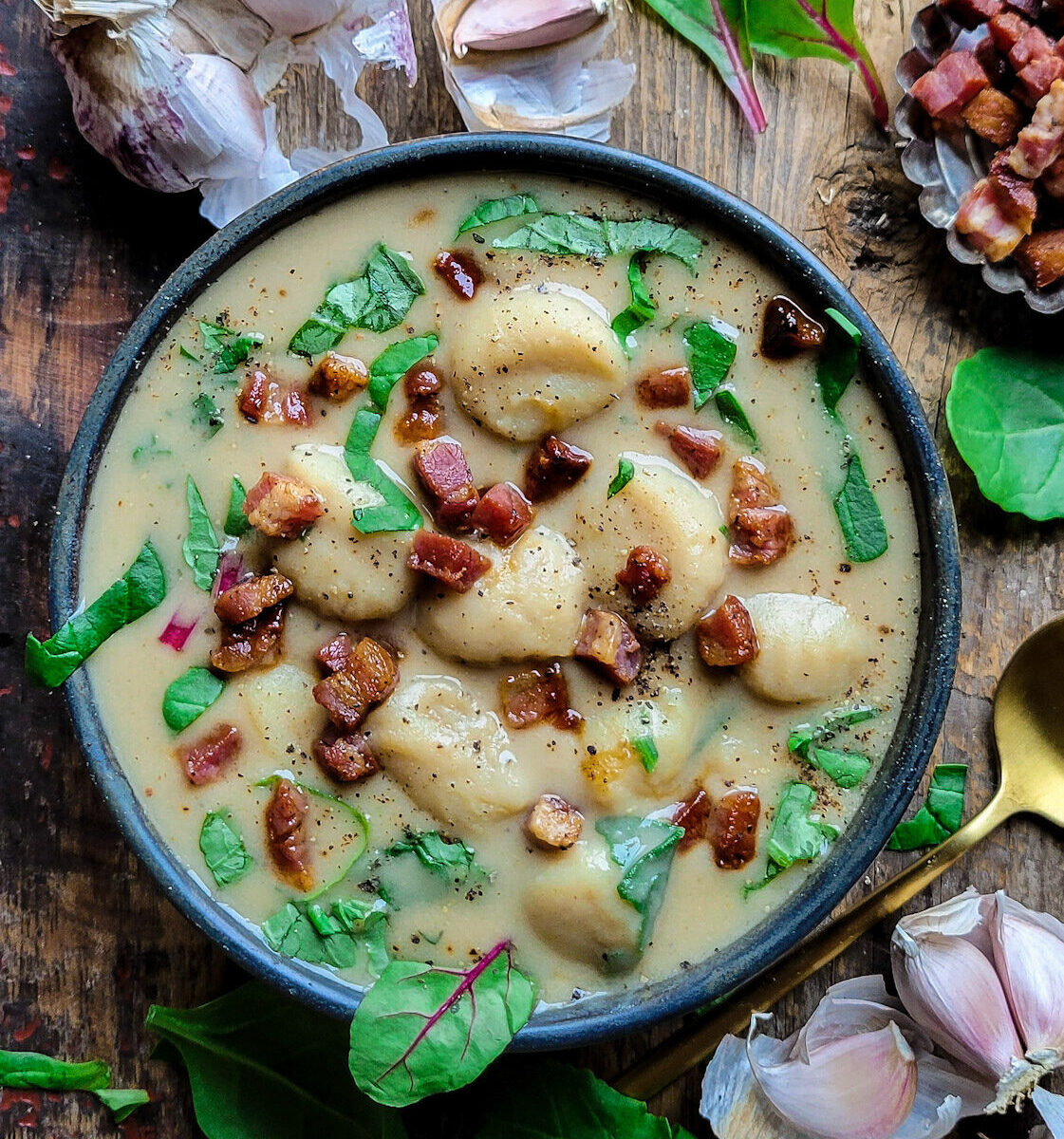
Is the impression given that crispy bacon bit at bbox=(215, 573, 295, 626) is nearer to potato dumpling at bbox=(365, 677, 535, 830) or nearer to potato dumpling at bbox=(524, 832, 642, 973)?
potato dumpling at bbox=(365, 677, 535, 830)

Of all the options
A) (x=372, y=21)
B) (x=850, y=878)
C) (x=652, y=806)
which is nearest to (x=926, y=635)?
(x=850, y=878)

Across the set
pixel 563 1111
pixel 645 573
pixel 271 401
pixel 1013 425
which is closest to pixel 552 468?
pixel 645 573

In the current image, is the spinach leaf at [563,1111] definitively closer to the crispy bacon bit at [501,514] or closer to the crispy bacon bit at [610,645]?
the crispy bacon bit at [610,645]

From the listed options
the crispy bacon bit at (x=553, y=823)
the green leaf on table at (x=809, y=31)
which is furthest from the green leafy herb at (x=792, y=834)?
the green leaf on table at (x=809, y=31)

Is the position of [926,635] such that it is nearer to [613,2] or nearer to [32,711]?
[613,2]

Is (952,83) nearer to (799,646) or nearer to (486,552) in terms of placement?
(799,646)
